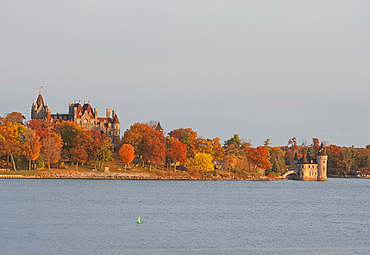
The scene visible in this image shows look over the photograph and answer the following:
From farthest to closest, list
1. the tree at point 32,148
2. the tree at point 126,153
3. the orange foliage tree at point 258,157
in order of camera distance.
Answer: the orange foliage tree at point 258,157 → the tree at point 126,153 → the tree at point 32,148

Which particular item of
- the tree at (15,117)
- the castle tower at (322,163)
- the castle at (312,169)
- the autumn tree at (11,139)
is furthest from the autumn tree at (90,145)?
the castle tower at (322,163)

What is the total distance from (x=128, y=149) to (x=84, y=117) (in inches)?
2140

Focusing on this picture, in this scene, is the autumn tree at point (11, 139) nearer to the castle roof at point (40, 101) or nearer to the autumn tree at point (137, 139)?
the autumn tree at point (137, 139)

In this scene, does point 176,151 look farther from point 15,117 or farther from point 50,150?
point 15,117

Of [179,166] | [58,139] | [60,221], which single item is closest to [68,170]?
[58,139]

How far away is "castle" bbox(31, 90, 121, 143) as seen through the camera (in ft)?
570

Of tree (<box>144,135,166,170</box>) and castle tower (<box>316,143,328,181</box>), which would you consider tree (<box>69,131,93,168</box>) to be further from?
castle tower (<box>316,143,328,181</box>)

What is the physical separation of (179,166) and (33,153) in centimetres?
4338

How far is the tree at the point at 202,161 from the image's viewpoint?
5285 inches

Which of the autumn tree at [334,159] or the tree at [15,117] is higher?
the tree at [15,117]

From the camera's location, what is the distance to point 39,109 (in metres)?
177

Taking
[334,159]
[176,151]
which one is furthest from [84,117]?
[334,159]

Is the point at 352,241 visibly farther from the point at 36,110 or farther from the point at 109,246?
the point at 36,110

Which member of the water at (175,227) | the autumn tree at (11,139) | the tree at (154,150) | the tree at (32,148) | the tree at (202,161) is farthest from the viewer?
the tree at (202,161)
